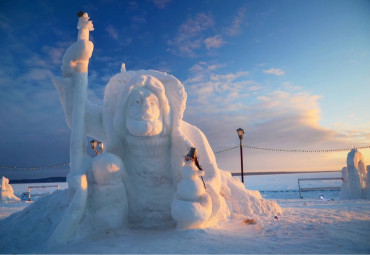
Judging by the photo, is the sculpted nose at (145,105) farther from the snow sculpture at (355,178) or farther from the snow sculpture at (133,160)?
the snow sculpture at (355,178)

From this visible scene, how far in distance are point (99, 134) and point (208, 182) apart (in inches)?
89.8

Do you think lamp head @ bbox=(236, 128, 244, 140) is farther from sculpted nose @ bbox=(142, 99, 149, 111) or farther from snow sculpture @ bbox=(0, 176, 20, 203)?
snow sculpture @ bbox=(0, 176, 20, 203)

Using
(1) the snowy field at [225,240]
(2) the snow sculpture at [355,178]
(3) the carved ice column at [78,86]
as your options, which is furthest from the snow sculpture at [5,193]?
(2) the snow sculpture at [355,178]

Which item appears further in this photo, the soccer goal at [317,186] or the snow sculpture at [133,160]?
the soccer goal at [317,186]

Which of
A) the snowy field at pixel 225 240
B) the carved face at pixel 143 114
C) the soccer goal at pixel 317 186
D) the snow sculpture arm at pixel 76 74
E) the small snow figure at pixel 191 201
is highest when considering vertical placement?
the snow sculpture arm at pixel 76 74

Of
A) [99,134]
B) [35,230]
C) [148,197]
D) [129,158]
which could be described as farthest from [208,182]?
[35,230]

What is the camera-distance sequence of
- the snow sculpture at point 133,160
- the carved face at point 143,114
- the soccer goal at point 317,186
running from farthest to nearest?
the soccer goal at point 317,186, the carved face at point 143,114, the snow sculpture at point 133,160

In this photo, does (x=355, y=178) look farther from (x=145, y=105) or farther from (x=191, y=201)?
(x=145, y=105)

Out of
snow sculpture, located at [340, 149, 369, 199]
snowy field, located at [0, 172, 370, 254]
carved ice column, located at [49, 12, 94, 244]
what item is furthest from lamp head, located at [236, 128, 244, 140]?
carved ice column, located at [49, 12, 94, 244]

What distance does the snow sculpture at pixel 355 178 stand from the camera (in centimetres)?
1123

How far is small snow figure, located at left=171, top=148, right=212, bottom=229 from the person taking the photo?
3.38 meters

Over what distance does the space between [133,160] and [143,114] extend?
2.98ft

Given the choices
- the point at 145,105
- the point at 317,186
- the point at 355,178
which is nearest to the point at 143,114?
the point at 145,105

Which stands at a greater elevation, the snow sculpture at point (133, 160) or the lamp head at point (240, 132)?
the lamp head at point (240, 132)
